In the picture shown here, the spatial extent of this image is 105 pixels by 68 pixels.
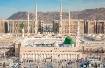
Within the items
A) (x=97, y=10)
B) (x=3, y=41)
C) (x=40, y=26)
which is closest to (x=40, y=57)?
(x=3, y=41)

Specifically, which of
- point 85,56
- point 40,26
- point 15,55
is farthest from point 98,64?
point 40,26

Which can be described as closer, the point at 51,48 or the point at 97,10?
the point at 51,48

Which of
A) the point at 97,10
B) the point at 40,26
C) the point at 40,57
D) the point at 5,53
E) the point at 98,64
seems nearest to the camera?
the point at 98,64

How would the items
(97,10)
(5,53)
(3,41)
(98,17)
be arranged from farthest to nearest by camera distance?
(97,10)
(98,17)
(3,41)
(5,53)

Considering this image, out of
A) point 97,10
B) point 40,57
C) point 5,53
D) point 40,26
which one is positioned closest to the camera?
point 40,57

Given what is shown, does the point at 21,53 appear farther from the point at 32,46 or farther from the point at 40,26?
the point at 40,26

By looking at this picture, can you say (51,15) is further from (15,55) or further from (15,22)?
(15,55)

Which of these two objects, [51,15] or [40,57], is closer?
[40,57]

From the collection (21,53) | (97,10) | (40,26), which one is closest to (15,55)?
(21,53)

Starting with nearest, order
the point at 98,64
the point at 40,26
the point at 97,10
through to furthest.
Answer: the point at 98,64 < the point at 40,26 < the point at 97,10
